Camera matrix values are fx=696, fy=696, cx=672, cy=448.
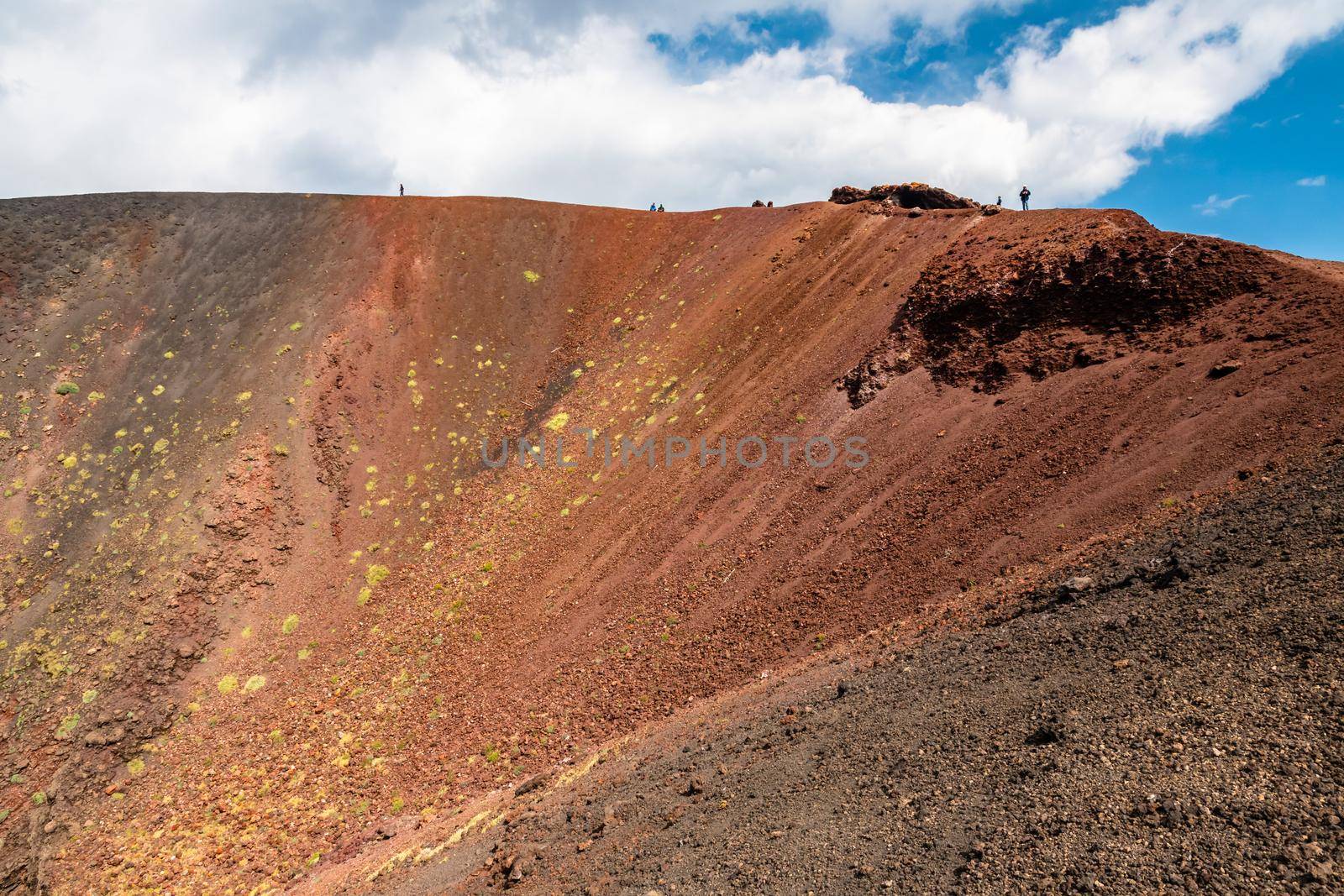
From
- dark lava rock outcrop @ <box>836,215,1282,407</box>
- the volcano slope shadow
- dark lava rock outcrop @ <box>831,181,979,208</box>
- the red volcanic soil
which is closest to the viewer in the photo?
the volcano slope shadow

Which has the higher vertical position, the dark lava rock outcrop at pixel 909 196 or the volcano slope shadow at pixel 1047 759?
the dark lava rock outcrop at pixel 909 196

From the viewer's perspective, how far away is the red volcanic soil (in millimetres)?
A: 14758

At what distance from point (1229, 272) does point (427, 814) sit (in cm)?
2143

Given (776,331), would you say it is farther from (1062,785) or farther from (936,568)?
(1062,785)

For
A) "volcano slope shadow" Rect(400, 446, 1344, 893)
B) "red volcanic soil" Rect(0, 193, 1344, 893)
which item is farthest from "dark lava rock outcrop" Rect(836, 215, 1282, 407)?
"volcano slope shadow" Rect(400, 446, 1344, 893)

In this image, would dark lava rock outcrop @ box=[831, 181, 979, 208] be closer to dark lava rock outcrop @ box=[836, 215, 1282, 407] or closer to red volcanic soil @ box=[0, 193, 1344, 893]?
red volcanic soil @ box=[0, 193, 1344, 893]

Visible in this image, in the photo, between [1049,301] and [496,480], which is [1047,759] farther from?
[496,480]

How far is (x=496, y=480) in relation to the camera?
25.5 metres

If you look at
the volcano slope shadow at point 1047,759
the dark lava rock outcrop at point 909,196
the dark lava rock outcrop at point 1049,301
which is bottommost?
the volcano slope shadow at point 1047,759

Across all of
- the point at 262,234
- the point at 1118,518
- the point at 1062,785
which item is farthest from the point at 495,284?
the point at 1062,785

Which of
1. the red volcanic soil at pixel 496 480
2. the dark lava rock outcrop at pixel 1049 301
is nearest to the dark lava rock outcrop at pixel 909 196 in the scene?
the red volcanic soil at pixel 496 480

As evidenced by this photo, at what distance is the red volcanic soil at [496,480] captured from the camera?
14.8 meters

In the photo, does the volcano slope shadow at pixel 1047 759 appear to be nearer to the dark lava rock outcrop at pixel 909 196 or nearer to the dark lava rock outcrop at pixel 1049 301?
the dark lava rock outcrop at pixel 1049 301

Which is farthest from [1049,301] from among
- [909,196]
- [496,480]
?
[496,480]
